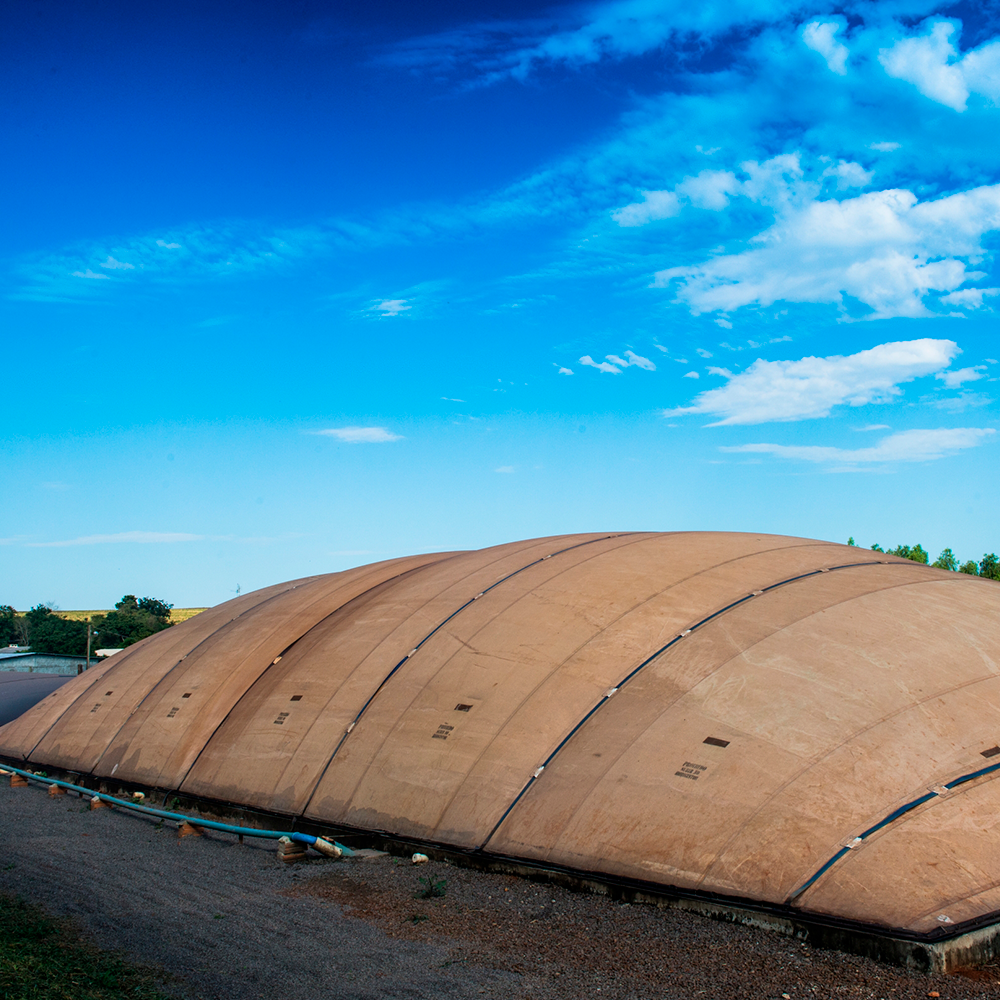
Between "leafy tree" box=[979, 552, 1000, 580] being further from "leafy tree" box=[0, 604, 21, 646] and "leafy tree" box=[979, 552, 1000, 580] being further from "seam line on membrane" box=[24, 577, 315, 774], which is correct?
"leafy tree" box=[0, 604, 21, 646]

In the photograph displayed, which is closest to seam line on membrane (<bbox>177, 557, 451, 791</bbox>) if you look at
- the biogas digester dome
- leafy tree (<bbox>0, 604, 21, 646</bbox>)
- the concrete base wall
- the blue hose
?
the biogas digester dome

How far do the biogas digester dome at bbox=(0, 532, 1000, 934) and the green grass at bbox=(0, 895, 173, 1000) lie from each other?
17.2 feet

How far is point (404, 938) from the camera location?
9453mm

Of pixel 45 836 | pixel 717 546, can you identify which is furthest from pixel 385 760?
pixel 717 546

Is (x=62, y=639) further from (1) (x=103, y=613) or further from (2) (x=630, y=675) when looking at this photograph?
(2) (x=630, y=675)

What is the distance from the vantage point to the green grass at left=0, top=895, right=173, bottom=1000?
7.24 m

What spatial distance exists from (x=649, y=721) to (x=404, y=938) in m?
4.73

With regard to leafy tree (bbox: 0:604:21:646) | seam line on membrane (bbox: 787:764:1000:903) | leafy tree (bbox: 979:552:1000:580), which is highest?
leafy tree (bbox: 979:552:1000:580)

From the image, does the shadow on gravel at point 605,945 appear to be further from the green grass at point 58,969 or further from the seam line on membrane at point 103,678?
the seam line on membrane at point 103,678

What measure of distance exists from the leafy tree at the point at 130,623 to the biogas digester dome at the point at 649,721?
7451cm

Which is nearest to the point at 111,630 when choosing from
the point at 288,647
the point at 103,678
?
the point at 103,678

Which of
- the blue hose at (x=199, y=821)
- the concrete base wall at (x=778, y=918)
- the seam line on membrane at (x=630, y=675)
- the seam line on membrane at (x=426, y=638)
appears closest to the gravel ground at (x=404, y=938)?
the concrete base wall at (x=778, y=918)

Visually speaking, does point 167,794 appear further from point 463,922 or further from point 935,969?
point 935,969

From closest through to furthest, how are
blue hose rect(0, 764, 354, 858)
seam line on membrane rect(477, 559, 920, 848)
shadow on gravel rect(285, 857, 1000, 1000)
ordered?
shadow on gravel rect(285, 857, 1000, 1000)
seam line on membrane rect(477, 559, 920, 848)
blue hose rect(0, 764, 354, 858)
